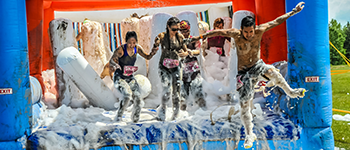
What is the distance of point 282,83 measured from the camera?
88.7 inches

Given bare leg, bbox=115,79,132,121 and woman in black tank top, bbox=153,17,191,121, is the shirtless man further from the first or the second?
bare leg, bbox=115,79,132,121

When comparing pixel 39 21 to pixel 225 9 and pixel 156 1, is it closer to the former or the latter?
pixel 156 1

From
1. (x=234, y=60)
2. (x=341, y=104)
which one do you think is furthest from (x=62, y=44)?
(x=341, y=104)

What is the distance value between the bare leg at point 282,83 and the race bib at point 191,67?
1119 millimetres

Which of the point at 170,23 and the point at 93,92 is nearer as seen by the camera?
the point at 170,23

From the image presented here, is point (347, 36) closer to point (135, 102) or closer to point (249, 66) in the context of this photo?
point (249, 66)

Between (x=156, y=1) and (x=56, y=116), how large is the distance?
258 centimetres

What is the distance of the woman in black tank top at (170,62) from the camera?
265 cm

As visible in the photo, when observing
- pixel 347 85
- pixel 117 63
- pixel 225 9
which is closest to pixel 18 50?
pixel 117 63

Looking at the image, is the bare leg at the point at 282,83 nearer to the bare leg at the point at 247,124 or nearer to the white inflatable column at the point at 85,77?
the bare leg at the point at 247,124

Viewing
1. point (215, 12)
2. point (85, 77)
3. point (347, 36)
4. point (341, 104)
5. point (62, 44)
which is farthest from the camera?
point (347, 36)

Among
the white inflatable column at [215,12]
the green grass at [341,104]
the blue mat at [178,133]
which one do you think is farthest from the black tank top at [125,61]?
the white inflatable column at [215,12]

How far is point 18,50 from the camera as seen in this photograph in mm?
2268

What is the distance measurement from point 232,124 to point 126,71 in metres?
1.15
